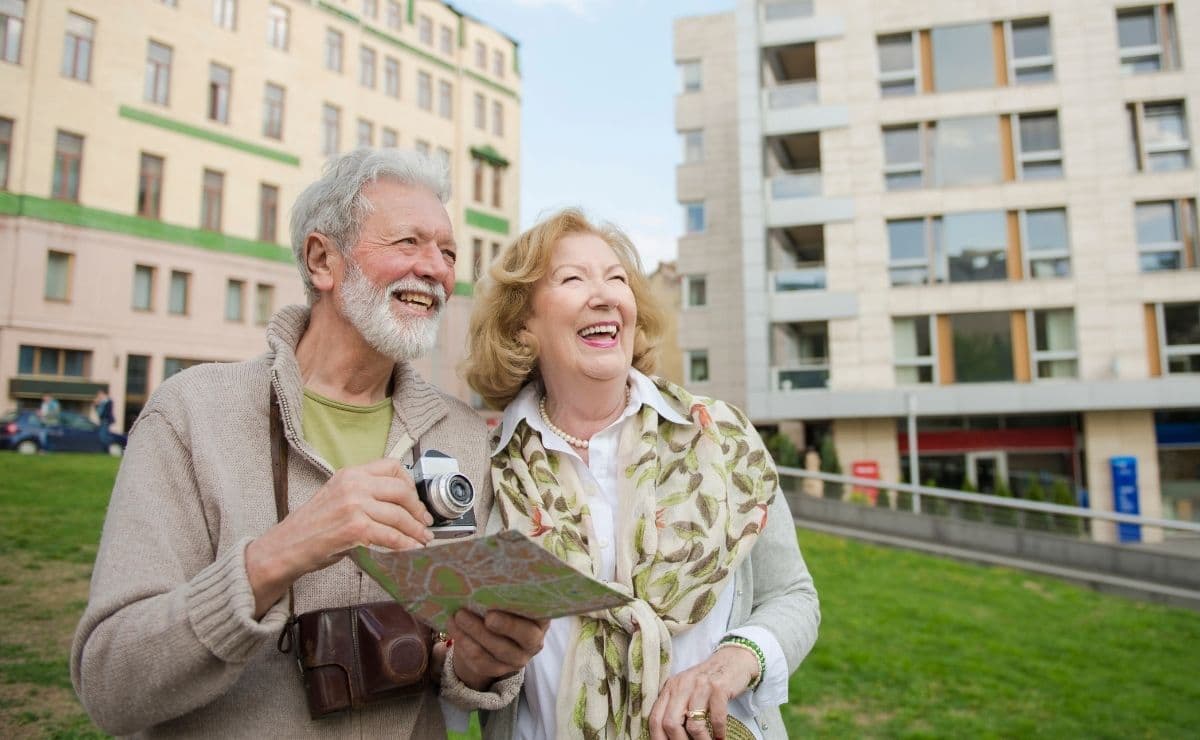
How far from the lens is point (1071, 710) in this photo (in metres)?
6.52

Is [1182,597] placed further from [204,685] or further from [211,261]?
[211,261]

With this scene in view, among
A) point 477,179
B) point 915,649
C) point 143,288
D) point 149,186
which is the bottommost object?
point 915,649

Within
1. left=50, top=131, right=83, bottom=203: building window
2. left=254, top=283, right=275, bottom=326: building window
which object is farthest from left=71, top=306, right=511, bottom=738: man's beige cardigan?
left=254, top=283, right=275, bottom=326: building window

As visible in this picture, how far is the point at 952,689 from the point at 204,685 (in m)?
6.69

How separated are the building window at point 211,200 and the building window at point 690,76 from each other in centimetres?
1803

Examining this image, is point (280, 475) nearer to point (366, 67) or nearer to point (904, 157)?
point (904, 157)

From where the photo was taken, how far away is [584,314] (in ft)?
8.46

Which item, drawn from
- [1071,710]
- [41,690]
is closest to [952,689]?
[1071,710]

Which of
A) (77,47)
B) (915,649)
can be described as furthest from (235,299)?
(915,649)

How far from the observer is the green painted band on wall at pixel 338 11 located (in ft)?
73.3

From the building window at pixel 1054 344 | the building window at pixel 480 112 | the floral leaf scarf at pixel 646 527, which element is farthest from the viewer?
the building window at pixel 480 112

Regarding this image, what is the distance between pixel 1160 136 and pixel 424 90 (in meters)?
22.2

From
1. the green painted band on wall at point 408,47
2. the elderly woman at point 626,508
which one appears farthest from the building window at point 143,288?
the elderly woman at point 626,508

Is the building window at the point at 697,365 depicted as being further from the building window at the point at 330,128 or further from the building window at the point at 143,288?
the building window at the point at 143,288
